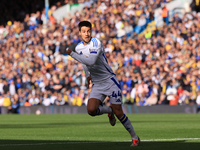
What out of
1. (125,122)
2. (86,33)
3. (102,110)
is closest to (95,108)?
(102,110)

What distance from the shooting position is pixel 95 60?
25.1 feet

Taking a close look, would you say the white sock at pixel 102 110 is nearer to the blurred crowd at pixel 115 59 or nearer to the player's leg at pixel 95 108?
the player's leg at pixel 95 108

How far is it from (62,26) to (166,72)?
387 inches

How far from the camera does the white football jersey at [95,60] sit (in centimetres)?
764

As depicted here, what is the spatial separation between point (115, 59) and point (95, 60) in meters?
17.3

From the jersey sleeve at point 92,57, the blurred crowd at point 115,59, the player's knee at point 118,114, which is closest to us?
the jersey sleeve at point 92,57

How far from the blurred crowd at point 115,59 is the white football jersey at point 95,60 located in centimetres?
1413

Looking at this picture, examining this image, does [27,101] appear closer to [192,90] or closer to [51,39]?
[51,39]

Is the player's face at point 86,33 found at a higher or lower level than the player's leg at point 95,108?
higher

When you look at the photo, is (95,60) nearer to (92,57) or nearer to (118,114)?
(92,57)

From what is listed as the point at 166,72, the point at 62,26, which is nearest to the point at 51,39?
the point at 62,26

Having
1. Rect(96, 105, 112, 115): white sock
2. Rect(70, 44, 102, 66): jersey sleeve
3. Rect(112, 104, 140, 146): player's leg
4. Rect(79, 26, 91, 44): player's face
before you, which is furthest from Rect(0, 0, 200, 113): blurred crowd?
Rect(70, 44, 102, 66): jersey sleeve

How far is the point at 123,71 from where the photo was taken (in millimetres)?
24188

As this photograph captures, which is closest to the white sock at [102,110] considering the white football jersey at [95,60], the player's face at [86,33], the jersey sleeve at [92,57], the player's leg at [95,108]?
the player's leg at [95,108]
